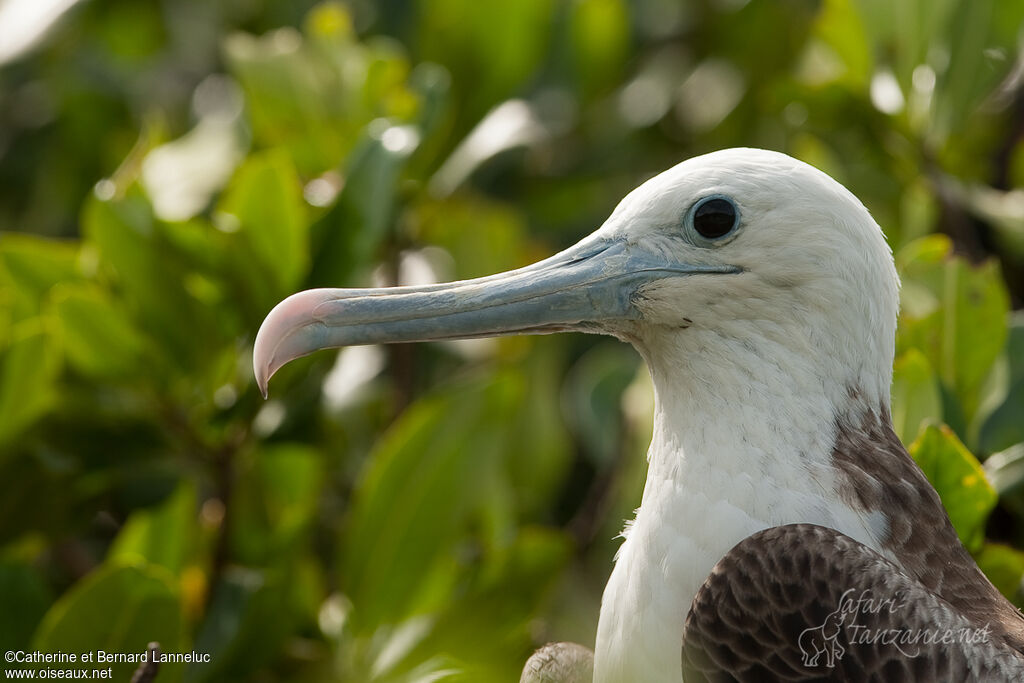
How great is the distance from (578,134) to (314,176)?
39.5 inches

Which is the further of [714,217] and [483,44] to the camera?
[483,44]

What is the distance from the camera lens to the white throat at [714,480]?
1.68m

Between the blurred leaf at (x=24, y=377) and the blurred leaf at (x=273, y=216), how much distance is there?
0.42 meters

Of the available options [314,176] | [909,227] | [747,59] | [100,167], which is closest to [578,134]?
[747,59]

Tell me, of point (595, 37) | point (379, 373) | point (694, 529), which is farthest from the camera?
point (595, 37)

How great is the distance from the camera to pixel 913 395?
1.96 meters

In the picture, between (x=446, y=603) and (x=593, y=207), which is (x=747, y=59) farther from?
(x=446, y=603)

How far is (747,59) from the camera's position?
12.0 ft

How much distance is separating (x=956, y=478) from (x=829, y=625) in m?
0.43

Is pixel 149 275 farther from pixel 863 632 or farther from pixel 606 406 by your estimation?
pixel 863 632

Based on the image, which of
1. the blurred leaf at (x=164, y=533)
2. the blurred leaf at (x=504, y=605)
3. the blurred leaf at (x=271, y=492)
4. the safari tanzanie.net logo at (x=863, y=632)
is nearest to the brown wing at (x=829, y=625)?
the safari tanzanie.net logo at (x=863, y=632)

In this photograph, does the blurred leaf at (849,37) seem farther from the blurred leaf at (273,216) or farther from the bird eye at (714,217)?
the blurred leaf at (273,216)

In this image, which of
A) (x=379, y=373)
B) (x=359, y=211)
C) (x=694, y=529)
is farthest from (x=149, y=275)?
(x=694, y=529)

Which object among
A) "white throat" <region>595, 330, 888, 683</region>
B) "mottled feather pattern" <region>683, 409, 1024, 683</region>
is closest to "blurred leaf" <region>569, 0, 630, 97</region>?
"white throat" <region>595, 330, 888, 683</region>
